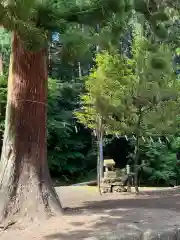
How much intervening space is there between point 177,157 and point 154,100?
9.19m

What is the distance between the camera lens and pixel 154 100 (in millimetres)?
9047

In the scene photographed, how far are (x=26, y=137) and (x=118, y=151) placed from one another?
13.3 metres

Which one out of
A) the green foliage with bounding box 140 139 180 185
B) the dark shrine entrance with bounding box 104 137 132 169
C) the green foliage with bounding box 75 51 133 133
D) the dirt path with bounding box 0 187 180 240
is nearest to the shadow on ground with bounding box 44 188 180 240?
the dirt path with bounding box 0 187 180 240

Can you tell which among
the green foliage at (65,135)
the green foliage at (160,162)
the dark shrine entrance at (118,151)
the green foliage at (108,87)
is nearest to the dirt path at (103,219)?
the green foliage at (108,87)

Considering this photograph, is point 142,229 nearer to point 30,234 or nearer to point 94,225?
point 94,225

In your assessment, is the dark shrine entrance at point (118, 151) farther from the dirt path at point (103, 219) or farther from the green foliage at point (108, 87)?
the dirt path at point (103, 219)

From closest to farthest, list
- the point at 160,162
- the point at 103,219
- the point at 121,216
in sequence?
the point at 103,219, the point at 121,216, the point at 160,162

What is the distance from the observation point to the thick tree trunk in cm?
540

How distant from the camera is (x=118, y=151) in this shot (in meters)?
18.6

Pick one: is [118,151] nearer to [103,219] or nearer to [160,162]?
[160,162]

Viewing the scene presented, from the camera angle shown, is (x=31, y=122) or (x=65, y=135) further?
(x=65, y=135)

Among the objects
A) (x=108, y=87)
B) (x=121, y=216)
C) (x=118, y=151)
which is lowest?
(x=121, y=216)

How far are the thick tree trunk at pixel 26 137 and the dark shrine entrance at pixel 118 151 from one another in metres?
12.6

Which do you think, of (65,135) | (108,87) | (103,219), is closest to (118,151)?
(65,135)
